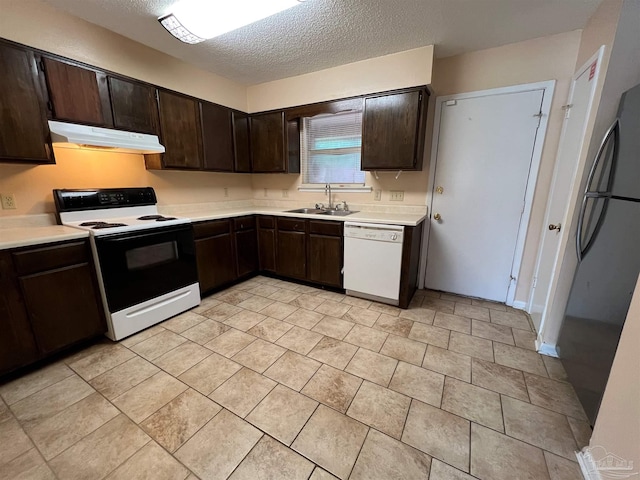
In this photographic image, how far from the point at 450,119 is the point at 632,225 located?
1.84 metres

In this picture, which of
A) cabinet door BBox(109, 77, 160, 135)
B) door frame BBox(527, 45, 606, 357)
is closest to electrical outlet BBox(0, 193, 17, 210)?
cabinet door BBox(109, 77, 160, 135)

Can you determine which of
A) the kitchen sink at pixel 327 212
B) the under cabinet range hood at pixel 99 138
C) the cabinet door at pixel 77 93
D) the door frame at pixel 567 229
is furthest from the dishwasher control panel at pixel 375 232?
the cabinet door at pixel 77 93

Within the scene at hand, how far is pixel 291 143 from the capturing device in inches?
131

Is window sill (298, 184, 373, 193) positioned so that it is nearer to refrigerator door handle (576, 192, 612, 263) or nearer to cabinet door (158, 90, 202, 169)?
cabinet door (158, 90, 202, 169)

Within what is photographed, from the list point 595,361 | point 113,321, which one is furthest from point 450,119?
point 113,321

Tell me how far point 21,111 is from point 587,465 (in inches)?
148

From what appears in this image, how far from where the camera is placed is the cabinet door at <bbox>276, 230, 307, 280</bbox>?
3.06 m

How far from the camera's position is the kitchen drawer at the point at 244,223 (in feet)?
10.1

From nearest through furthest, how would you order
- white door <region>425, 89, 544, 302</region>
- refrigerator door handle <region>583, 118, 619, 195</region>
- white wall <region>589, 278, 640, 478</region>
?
white wall <region>589, 278, 640, 478</region> < refrigerator door handle <region>583, 118, 619, 195</region> < white door <region>425, 89, 544, 302</region>

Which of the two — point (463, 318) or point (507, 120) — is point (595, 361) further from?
point (507, 120)

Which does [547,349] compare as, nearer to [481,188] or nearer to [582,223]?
[582,223]

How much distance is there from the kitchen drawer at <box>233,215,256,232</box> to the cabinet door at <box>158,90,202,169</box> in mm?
729

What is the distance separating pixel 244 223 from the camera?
10.5 feet

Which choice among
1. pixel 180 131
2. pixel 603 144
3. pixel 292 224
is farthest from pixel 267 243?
pixel 603 144
